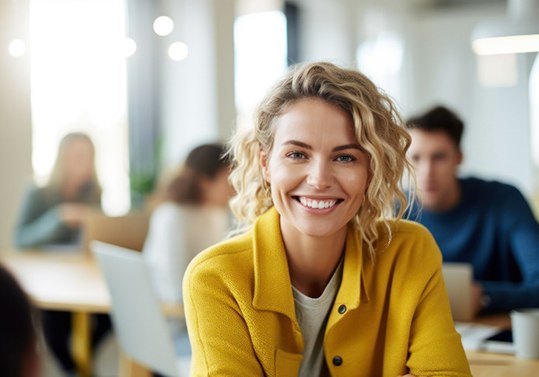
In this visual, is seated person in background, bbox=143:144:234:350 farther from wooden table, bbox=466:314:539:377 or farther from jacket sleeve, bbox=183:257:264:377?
jacket sleeve, bbox=183:257:264:377

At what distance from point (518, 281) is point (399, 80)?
6227 millimetres

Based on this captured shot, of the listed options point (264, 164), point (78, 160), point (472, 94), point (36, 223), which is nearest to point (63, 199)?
point (78, 160)

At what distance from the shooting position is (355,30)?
8336 mm

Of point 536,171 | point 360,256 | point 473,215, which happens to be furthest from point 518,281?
point 536,171

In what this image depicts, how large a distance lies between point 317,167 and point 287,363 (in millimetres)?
387

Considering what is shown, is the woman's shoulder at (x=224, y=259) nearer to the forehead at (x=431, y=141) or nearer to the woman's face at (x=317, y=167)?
the woman's face at (x=317, y=167)

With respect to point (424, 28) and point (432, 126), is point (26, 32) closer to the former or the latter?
point (432, 126)

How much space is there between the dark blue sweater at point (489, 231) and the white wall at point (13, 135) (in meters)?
2.45

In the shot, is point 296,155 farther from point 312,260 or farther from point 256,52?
point 256,52

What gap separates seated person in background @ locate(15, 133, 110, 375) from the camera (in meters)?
4.05

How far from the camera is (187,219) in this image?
10.9 feet

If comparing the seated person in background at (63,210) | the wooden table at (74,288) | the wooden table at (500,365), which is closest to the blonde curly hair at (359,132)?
the wooden table at (500,365)

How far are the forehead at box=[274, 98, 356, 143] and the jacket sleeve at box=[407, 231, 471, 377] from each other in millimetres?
326

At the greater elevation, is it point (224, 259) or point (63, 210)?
point (224, 259)
